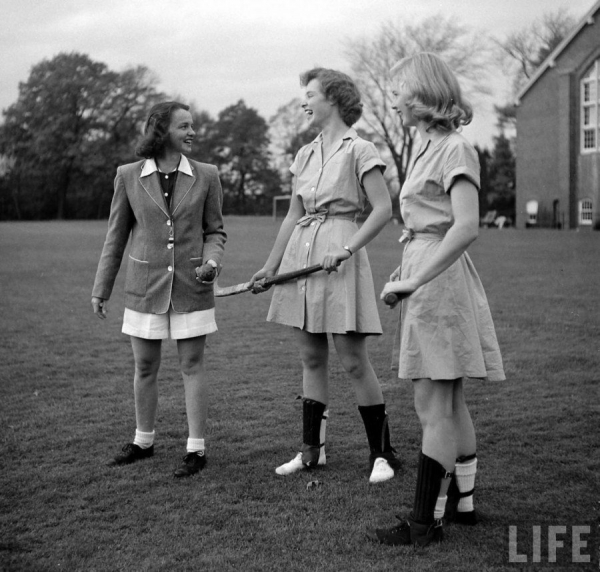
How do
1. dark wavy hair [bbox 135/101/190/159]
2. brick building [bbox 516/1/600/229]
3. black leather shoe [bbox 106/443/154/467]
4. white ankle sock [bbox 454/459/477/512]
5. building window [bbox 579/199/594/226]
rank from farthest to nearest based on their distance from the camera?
building window [bbox 579/199/594/226]
brick building [bbox 516/1/600/229]
black leather shoe [bbox 106/443/154/467]
dark wavy hair [bbox 135/101/190/159]
white ankle sock [bbox 454/459/477/512]

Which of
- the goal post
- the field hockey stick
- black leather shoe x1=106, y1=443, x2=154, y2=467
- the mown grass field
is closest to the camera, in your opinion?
the mown grass field

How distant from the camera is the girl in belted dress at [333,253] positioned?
4.41 metres

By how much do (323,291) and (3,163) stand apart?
223ft

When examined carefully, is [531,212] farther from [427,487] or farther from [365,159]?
[427,487]

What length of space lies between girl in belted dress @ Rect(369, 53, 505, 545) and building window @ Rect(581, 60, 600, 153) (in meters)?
40.7

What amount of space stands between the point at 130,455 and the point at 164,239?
1.36 m

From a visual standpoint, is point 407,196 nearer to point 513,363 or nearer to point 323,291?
point 323,291

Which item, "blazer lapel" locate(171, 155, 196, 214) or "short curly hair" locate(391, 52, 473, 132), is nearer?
"short curly hair" locate(391, 52, 473, 132)

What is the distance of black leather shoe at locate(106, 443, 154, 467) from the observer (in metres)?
4.78

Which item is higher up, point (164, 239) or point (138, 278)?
point (164, 239)

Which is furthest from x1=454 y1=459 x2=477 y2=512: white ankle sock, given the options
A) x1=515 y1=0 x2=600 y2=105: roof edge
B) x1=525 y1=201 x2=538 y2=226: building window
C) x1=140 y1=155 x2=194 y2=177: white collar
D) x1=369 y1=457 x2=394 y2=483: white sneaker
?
x1=525 y1=201 x2=538 y2=226: building window

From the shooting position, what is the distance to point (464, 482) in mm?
3811
